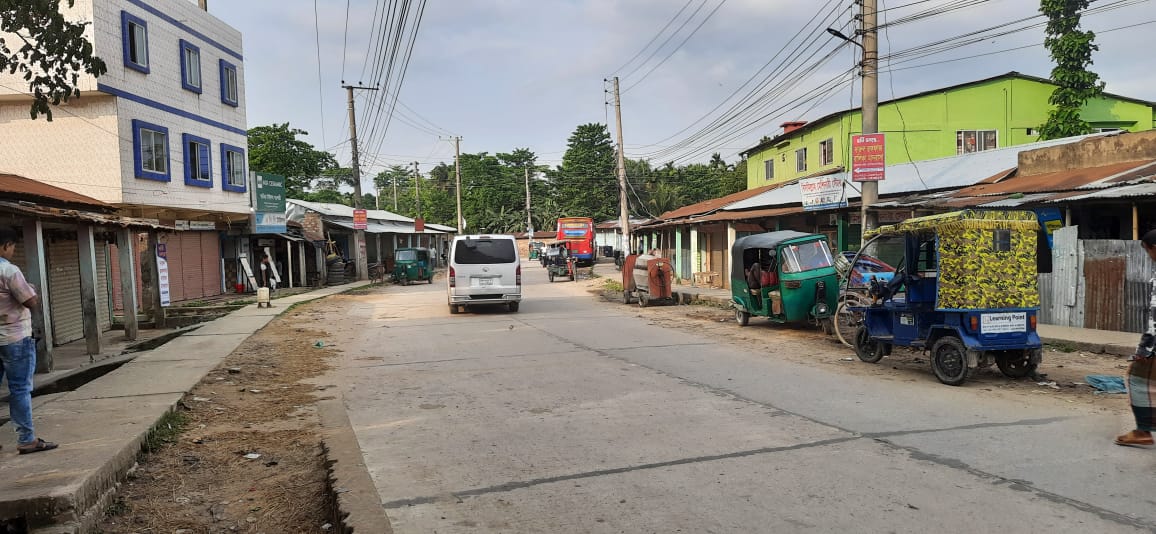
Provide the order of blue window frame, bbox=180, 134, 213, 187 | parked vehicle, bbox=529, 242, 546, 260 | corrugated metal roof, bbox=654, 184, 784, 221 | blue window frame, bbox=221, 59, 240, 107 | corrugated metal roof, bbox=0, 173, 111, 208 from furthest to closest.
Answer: parked vehicle, bbox=529, 242, 546, 260, corrugated metal roof, bbox=654, 184, 784, 221, blue window frame, bbox=221, 59, 240, 107, blue window frame, bbox=180, 134, 213, 187, corrugated metal roof, bbox=0, 173, 111, 208

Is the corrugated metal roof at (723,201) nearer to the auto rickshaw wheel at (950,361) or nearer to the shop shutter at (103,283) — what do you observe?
the auto rickshaw wheel at (950,361)

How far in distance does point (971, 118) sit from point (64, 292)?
30.7 metres

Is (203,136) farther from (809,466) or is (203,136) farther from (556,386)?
(809,466)

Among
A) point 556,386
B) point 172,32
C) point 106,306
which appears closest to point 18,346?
point 556,386

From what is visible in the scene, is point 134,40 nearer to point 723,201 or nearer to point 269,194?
point 269,194

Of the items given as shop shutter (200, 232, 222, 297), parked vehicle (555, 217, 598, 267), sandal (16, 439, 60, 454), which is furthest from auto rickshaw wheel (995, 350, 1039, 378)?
parked vehicle (555, 217, 598, 267)

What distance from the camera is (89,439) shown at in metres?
5.70

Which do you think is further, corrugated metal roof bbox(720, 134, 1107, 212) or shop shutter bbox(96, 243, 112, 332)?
corrugated metal roof bbox(720, 134, 1107, 212)

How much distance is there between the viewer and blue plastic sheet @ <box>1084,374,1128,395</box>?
776cm

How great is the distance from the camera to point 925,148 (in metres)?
28.7

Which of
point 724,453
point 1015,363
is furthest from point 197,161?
point 1015,363

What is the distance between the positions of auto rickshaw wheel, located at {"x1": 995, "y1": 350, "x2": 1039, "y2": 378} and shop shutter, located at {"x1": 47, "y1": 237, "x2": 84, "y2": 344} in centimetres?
1549

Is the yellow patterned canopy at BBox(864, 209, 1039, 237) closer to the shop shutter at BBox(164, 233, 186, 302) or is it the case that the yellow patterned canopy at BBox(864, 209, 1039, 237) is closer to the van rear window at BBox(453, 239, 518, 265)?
the van rear window at BBox(453, 239, 518, 265)

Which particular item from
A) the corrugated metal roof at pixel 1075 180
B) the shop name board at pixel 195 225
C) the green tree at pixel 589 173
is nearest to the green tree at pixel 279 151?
the shop name board at pixel 195 225
